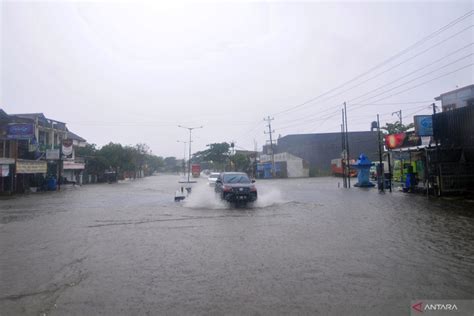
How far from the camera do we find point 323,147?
81.4m

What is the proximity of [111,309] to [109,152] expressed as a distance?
5887 centimetres

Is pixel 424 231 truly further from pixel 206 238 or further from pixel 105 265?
pixel 105 265

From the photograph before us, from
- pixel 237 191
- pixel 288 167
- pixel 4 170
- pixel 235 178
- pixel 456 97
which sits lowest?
pixel 237 191

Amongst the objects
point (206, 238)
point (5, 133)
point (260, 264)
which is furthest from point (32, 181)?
point (260, 264)

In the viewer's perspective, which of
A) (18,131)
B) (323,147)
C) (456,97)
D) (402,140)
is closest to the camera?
(402,140)

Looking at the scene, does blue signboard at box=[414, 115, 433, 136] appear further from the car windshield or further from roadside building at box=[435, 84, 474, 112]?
roadside building at box=[435, 84, 474, 112]

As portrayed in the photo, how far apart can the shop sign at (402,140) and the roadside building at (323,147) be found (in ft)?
155

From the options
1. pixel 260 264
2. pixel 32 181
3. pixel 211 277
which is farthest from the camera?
pixel 32 181

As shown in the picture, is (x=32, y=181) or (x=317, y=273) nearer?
(x=317, y=273)

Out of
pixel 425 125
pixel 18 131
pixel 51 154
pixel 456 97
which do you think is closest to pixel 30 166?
pixel 51 154

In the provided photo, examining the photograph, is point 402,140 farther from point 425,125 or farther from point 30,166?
point 30,166

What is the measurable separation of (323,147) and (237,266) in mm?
78153

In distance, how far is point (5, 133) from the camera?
31141mm

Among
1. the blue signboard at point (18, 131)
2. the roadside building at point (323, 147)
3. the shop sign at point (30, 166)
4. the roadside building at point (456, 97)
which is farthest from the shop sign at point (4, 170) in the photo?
the roadside building at point (323, 147)
